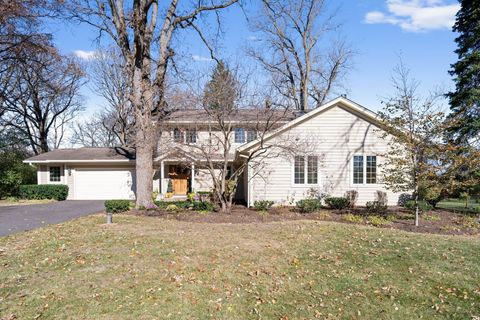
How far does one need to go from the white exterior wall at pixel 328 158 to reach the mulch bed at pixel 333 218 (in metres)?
1.49

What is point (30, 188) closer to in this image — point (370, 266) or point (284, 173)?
point (284, 173)

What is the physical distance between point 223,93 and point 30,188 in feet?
50.8

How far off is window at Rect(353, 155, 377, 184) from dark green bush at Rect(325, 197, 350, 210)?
57.2 inches

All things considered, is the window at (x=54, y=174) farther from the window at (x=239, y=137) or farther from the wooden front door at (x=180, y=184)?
the window at (x=239, y=137)

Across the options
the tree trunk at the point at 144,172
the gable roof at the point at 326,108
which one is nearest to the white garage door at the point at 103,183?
the tree trunk at the point at 144,172

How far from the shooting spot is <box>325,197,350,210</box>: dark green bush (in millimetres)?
14008

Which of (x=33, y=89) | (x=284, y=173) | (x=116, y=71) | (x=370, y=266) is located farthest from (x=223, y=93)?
(x=33, y=89)

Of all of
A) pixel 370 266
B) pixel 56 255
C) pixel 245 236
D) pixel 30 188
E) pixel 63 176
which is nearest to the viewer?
pixel 370 266

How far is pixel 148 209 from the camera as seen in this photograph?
43.9 ft

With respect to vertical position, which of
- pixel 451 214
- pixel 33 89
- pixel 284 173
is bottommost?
pixel 451 214

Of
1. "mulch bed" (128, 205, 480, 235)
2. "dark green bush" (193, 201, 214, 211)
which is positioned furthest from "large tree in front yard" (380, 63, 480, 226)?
"dark green bush" (193, 201, 214, 211)

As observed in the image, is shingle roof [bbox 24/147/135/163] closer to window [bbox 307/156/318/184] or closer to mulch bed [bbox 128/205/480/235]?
mulch bed [bbox 128/205/480/235]

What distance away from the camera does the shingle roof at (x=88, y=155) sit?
67.4ft

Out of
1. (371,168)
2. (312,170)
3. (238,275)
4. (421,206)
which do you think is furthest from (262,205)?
(238,275)
